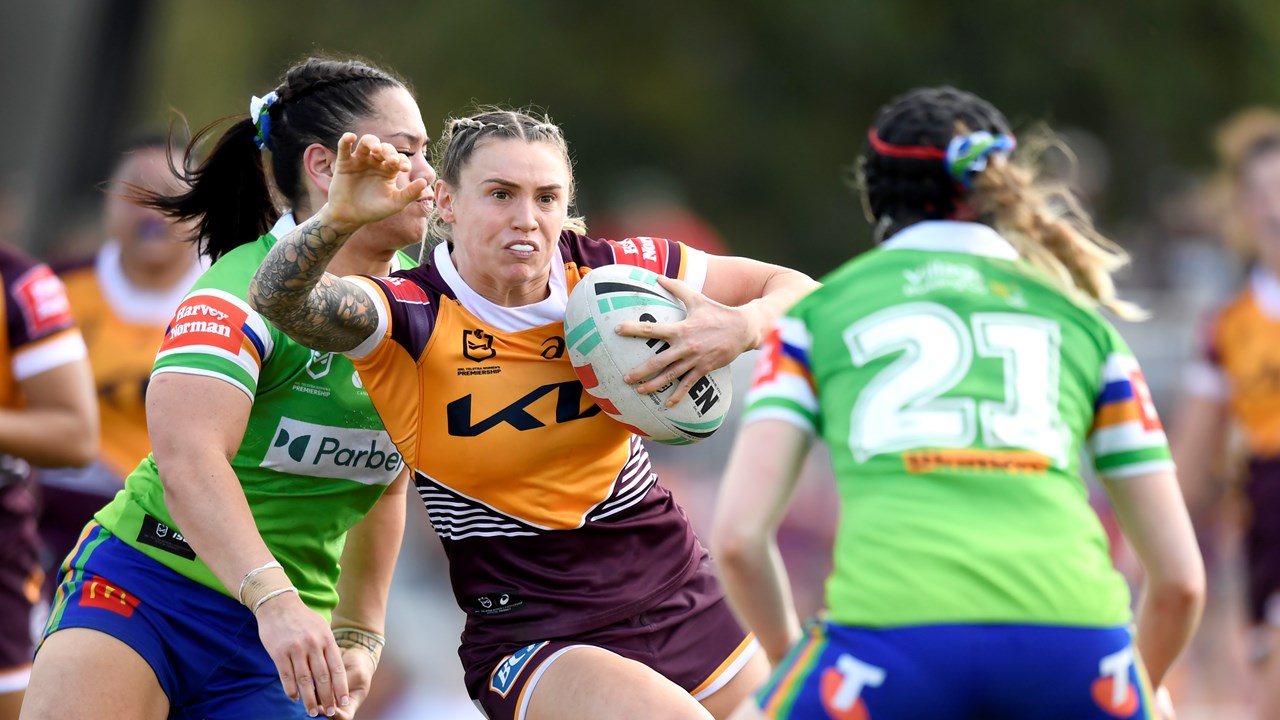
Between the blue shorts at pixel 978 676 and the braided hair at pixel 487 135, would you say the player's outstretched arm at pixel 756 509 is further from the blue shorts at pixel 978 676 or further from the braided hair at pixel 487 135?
the braided hair at pixel 487 135

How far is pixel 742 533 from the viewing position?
358 centimetres

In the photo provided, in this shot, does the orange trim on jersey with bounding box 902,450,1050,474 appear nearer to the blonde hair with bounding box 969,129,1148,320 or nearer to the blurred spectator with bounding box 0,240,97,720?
the blonde hair with bounding box 969,129,1148,320

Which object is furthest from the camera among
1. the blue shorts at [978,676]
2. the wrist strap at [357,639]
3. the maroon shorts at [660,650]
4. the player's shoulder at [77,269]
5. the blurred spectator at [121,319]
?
the player's shoulder at [77,269]

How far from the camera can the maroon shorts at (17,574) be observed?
5.75 meters

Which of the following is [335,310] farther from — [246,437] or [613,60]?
[613,60]

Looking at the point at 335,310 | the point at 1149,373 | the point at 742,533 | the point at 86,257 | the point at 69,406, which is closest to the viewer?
the point at 742,533

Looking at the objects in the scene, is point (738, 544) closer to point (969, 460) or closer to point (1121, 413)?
point (969, 460)

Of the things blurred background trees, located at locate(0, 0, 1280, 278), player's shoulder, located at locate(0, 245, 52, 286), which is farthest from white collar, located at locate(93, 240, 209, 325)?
blurred background trees, located at locate(0, 0, 1280, 278)

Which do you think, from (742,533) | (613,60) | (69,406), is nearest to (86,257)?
(69,406)

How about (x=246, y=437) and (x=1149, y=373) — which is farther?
(x=1149, y=373)

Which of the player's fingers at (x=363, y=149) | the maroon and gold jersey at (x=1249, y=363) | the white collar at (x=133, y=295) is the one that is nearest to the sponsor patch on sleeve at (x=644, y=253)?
the player's fingers at (x=363, y=149)

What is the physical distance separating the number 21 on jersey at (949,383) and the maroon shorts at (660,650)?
1.11 meters

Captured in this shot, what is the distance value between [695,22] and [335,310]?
1543 centimetres

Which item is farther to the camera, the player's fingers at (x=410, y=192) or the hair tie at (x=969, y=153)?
the player's fingers at (x=410, y=192)
